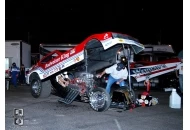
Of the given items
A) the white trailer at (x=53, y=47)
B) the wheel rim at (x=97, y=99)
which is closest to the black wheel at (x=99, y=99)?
the wheel rim at (x=97, y=99)

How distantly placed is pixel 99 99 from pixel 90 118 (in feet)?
2.81

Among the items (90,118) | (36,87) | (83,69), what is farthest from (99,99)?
(36,87)

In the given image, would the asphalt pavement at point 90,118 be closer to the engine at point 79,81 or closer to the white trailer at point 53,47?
the engine at point 79,81

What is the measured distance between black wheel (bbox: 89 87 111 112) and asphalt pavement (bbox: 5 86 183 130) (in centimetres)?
18

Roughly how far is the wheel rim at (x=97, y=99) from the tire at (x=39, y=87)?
9.24 ft

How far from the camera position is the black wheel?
7125mm

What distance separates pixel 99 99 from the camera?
7.30 meters

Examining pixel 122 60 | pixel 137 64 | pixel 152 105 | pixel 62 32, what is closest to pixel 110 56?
pixel 122 60

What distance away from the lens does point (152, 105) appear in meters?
8.59

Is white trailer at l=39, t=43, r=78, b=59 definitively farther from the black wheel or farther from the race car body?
the black wheel

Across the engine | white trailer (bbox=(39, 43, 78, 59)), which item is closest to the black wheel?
the engine

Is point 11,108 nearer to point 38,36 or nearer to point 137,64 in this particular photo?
point 137,64

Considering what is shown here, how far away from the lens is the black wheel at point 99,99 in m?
7.12

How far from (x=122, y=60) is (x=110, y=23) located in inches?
1289
